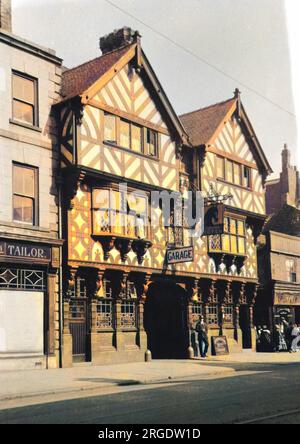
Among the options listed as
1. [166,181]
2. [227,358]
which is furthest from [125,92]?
[227,358]

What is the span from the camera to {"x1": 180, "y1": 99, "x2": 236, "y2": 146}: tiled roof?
29875mm

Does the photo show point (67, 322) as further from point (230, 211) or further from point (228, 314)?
point (230, 211)

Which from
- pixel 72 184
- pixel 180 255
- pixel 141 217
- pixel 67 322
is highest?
pixel 72 184

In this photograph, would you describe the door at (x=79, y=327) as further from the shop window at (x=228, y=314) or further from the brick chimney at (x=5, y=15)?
the brick chimney at (x=5, y=15)

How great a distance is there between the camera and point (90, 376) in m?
18.2

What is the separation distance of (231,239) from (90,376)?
46.0 ft

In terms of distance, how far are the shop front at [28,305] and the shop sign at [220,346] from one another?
8900 millimetres

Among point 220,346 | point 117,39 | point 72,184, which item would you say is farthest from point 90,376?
point 117,39

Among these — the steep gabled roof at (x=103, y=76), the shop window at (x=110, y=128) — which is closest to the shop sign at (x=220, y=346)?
the steep gabled roof at (x=103, y=76)

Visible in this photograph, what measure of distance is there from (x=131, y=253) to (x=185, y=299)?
466 centimetres

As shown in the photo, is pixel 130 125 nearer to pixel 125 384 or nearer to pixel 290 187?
pixel 125 384

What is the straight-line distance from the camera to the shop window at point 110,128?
23.9 m

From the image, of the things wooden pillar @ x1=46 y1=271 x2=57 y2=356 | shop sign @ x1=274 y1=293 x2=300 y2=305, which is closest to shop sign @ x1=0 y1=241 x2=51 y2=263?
wooden pillar @ x1=46 y1=271 x2=57 y2=356

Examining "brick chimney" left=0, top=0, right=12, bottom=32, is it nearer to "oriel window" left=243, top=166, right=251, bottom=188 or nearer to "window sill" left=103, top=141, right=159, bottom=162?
"window sill" left=103, top=141, right=159, bottom=162
